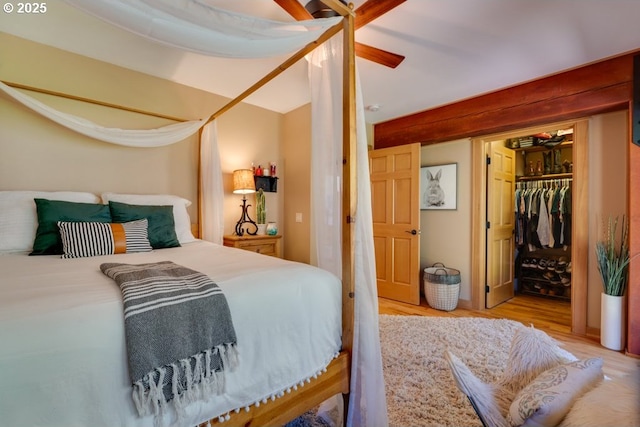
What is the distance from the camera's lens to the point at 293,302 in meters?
1.22

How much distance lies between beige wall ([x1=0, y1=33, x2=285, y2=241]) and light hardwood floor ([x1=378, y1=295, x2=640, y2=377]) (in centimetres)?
240

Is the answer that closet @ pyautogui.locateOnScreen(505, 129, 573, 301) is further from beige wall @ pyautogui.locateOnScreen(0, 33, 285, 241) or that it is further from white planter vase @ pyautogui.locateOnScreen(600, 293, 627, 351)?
beige wall @ pyautogui.locateOnScreen(0, 33, 285, 241)

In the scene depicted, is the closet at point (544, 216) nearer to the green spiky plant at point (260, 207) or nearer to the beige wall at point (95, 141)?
the green spiky plant at point (260, 207)

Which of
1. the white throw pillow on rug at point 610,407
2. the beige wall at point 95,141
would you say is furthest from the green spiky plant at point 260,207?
the white throw pillow on rug at point 610,407

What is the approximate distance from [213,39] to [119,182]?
80.6 inches

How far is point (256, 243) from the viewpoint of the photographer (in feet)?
10.3

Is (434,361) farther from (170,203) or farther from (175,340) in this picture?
(170,203)

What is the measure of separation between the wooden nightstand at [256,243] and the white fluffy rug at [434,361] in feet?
4.76

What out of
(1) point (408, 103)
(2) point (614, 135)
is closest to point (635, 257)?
(2) point (614, 135)

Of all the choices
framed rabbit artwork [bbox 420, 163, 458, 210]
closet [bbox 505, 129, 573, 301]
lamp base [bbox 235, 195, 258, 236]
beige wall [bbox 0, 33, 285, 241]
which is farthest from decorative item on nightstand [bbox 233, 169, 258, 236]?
closet [bbox 505, 129, 573, 301]

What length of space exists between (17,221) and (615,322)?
467 centimetres

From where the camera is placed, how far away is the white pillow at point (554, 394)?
0.74 m

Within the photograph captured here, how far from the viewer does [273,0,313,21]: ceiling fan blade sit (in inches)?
62.7

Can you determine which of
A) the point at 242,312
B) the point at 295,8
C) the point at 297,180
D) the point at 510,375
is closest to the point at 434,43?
the point at 295,8
